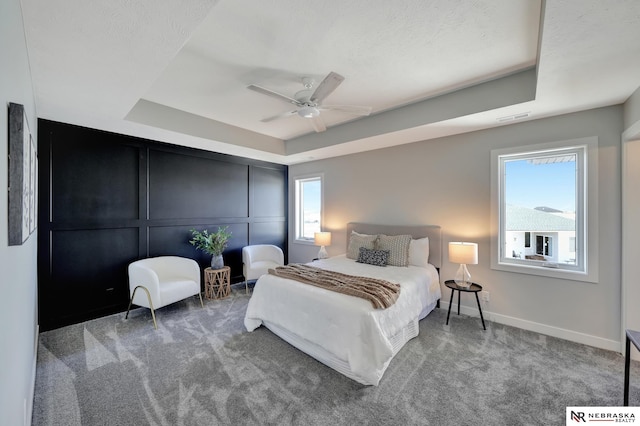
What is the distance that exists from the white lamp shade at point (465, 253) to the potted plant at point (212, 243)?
11.2 ft

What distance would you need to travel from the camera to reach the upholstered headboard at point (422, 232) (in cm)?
379

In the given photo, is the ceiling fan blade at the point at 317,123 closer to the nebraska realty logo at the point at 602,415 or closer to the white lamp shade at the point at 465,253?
the white lamp shade at the point at 465,253

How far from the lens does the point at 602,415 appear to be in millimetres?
1803

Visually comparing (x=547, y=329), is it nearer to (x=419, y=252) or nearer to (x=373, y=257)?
(x=419, y=252)

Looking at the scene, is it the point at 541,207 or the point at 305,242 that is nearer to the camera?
the point at 541,207

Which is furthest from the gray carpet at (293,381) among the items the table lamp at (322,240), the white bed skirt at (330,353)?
the table lamp at (322,240)

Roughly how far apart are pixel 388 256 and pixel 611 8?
2953 mm

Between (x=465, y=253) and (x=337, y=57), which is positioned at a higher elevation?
(x=337, y=57)

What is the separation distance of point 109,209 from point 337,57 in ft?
11.4

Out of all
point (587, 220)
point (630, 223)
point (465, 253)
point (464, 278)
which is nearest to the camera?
point (630, 223)

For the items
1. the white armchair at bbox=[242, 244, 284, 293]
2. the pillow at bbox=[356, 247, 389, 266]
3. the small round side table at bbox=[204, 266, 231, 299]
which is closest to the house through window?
the pillow at bbox=[356, 247, 389, 266]

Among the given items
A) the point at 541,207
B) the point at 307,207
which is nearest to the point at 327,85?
the point at 541,207

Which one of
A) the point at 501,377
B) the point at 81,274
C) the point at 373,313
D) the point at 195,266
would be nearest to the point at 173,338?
the point at 195,266

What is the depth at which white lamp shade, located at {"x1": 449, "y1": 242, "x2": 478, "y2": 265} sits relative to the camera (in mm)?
3170
